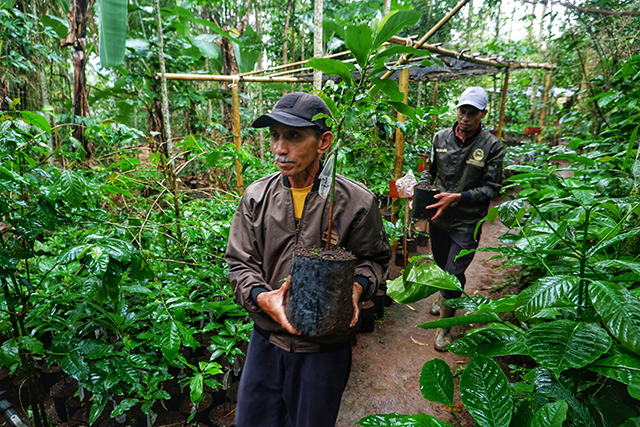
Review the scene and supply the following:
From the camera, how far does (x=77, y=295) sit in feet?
5.06

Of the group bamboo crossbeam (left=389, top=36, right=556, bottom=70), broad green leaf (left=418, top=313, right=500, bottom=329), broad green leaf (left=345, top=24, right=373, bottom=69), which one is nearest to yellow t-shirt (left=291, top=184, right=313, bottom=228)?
broad green leaf (left=345, top=24, right=373, bottom=69)

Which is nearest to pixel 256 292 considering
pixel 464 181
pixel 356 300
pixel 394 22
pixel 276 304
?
pixel 276 304

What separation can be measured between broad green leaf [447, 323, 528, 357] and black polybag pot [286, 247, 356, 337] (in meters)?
0.36

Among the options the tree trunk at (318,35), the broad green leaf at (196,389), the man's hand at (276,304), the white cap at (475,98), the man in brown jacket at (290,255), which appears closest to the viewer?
the man's hand at (276,304)

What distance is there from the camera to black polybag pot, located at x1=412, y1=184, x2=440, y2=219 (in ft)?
8.33

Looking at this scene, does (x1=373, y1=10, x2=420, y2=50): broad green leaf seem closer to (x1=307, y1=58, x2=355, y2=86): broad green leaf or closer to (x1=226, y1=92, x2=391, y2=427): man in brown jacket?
(x1=307, y1=58, x2=355, y2=86): broad green leaf

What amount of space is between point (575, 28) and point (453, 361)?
3859mm

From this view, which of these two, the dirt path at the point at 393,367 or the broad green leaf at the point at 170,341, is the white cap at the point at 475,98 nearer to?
the dirt path at the point at 393,367

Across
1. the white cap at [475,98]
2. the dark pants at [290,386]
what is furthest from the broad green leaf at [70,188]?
the white cap at [475,98]

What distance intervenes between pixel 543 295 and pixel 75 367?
5.48ft

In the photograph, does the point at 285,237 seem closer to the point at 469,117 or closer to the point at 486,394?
the point at 486,394

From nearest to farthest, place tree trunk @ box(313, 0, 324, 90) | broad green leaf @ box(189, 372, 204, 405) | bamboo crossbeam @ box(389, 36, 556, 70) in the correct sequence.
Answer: broad green leaf @ box(189, 372, 204, 405), bamboo crossbeam @ box(389, 36, 556, 70), tree trunk @ box(313, 0, 324, 90)

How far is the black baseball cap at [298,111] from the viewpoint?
1.23 m

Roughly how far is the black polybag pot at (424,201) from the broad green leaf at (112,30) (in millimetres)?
3076
